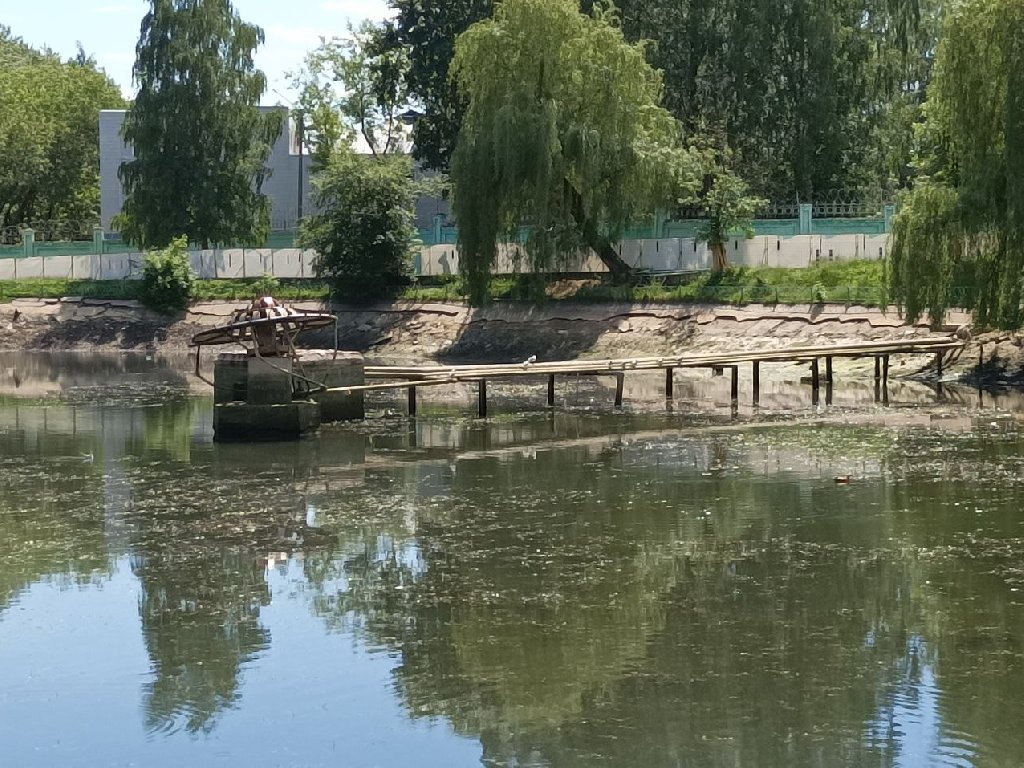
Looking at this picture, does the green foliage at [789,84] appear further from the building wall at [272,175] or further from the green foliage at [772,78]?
the building wall at [272,175]

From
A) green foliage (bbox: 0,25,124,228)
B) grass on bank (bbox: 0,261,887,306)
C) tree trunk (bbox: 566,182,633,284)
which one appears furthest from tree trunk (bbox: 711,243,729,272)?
green foliage (bbox: 0,25,124,228)

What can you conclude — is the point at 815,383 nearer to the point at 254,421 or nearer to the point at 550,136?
the point at 550,136

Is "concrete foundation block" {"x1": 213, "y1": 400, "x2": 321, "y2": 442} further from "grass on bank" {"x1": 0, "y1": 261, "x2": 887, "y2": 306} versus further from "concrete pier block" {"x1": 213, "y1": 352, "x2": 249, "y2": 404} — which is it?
"grass on bank" {"x1": 0, "y1": 261, "x2": 887, "y2": 306}

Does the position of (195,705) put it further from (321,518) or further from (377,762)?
(321,518)

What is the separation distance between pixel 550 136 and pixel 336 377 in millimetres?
15464

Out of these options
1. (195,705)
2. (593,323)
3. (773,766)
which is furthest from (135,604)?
(593,323)

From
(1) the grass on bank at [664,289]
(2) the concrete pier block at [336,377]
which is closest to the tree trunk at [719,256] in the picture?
(1) the grass on bank at [664,289]

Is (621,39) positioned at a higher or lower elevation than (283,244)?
higher

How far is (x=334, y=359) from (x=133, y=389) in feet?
35.4

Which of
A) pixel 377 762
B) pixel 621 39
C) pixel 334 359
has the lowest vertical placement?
pixel 377 762

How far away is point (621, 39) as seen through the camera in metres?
44.3

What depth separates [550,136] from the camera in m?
42.5

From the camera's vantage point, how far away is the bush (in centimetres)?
5278

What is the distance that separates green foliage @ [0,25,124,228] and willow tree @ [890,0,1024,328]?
4517cm
